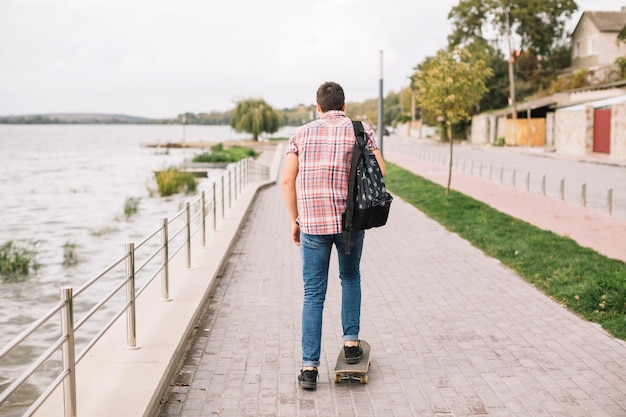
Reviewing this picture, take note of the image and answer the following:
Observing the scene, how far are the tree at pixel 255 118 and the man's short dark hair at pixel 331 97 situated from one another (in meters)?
66.3

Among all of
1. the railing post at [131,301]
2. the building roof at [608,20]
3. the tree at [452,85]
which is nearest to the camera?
the railing post at [131,301]

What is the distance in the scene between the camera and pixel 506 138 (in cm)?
5491

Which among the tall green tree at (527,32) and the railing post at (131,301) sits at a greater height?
the tall green tree at (527,32)

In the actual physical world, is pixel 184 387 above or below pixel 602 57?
below

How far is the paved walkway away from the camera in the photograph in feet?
16.0

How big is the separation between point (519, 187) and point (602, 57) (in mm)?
42706

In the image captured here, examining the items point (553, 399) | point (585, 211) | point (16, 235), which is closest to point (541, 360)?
point (553, 399)

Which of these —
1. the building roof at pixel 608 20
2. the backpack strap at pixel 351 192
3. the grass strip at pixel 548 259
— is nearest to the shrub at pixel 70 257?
the grass strip at pixel 548 259

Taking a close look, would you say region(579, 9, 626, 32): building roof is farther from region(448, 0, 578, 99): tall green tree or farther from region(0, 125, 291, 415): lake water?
region(0, 125, 291, 415): lake water

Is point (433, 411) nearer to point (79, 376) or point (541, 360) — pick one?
point (541, 360)

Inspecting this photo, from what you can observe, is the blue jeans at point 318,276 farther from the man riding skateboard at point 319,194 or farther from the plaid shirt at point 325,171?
the plaid shirt at point 325,171

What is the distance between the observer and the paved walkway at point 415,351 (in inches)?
192

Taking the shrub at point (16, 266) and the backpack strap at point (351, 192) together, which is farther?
the shrub at point (16, 266)

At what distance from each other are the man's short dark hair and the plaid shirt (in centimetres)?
14
